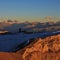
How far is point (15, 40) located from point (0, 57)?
815 centimetres

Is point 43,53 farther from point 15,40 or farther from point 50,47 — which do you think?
point 15,40

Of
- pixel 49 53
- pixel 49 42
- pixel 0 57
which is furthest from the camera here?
pixel 0 57

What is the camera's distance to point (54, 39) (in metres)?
11.2

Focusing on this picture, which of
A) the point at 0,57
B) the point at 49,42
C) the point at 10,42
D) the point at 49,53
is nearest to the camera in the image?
the point at 49,53

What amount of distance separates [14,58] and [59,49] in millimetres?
1738

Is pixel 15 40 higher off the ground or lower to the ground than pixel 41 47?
lower

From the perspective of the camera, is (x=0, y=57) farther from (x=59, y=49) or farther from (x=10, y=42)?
(x=10, y=42)

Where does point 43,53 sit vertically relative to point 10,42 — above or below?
above

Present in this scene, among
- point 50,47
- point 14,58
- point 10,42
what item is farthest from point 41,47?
point 10,42

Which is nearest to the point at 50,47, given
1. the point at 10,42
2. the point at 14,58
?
the point at 14,58

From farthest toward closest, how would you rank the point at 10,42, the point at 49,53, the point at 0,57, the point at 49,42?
1. the point at 10,42
2. the point at 0,57
3. the point at 49,42
4. the point at 49,53

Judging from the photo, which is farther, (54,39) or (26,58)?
(54,39)

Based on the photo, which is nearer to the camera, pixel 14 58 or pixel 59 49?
pixel 59 49

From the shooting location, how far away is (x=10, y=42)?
19344mm
